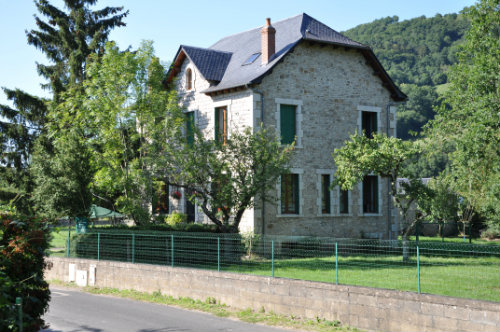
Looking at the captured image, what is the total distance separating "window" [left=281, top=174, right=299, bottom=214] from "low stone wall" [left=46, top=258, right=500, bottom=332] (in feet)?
28.7

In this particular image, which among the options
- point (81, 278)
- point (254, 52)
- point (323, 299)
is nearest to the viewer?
point (323, 299)

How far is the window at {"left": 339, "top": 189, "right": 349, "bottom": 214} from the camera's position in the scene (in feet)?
83.0

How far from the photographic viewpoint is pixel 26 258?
8.02 m

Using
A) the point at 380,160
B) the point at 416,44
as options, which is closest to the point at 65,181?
the point at 380,160

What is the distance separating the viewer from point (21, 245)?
7.79 meters

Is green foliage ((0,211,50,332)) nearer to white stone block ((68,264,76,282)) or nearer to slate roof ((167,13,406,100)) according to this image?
white stone block ((68,264,76,282))

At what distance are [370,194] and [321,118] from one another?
4459mm

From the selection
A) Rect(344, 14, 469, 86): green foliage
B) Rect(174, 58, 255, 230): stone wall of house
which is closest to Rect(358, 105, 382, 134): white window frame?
Rect(174, 58, 255, 230): stone wall of house

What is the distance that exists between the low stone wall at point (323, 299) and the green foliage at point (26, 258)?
17.6ft

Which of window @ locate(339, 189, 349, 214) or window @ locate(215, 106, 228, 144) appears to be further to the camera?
window @ locate(339, 189, 349, 214)

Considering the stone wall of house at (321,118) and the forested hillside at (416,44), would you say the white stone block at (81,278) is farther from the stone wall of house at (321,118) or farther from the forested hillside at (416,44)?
the forested hillside at (416,44)

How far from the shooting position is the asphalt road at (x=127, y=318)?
11211 mm

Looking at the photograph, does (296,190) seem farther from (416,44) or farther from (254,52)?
(416,44)

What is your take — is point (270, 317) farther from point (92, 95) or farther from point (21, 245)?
point (92, 95)
